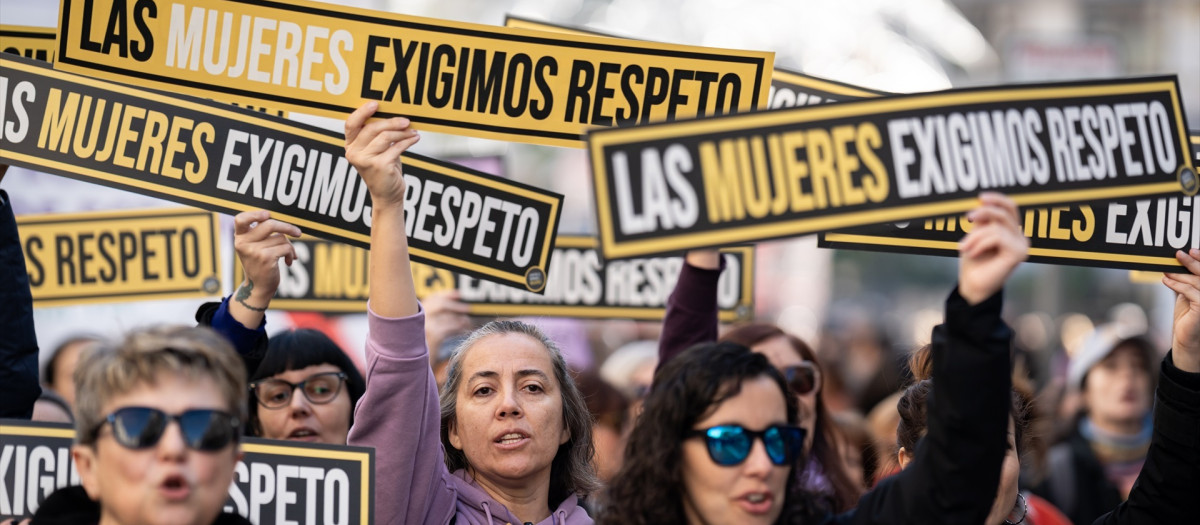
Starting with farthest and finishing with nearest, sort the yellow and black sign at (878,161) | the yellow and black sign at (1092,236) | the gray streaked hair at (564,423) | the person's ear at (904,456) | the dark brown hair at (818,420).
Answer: the dark brown hair at (818,420) → the gray streaked hair at (564,423) → the person's ear at (904,456) → the yellow and black sign at (1092,236) → the yellow and black sign at (878,161)

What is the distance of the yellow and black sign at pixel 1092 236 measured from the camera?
3.62m

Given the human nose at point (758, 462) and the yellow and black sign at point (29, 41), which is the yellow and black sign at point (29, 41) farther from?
the human nose at point (758, 462)

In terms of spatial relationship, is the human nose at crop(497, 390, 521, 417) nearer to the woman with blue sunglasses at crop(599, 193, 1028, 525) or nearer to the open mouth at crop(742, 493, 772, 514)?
the woman with blue sunglasses at crop(599, 193, 1028, 525)

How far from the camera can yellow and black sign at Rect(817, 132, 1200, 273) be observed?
11.9ft

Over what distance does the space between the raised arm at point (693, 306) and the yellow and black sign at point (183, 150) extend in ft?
2.51

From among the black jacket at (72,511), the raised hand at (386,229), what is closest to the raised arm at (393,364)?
the raised hand at (386,229)

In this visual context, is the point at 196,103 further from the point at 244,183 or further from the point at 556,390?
the point at 556,390

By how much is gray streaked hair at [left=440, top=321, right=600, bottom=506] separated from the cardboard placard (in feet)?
4.96

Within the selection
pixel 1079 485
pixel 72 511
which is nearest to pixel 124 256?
pixel 72 511

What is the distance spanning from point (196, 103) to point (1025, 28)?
43597mm

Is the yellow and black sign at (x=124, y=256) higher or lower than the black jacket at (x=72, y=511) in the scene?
higher

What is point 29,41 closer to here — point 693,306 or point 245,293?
point 245,293

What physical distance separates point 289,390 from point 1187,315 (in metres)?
2.68

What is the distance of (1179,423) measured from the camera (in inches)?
138
